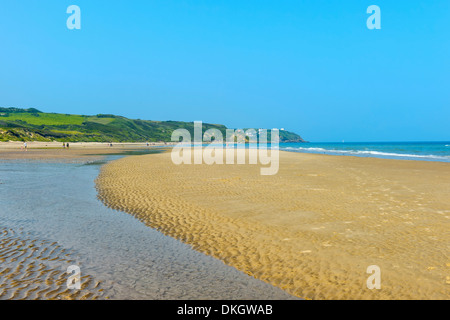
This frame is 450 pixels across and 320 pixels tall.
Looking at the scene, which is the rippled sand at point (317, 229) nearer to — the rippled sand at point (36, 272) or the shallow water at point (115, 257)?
the shallow water at point (115, 257)

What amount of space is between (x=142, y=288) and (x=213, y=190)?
37.6 ft

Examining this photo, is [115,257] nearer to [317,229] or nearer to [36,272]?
[36,272]

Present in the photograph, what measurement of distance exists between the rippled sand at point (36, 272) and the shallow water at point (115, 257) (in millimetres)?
23

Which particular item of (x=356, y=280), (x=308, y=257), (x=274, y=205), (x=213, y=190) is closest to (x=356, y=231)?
(x=308, y=257)

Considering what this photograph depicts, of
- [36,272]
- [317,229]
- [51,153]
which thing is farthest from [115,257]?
[51,153]

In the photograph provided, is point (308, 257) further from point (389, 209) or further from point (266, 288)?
point (389, 209)

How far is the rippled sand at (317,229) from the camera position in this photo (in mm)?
6348

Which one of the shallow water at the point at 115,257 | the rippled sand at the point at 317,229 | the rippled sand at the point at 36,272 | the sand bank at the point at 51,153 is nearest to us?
the rippled sand at the point at 36,272

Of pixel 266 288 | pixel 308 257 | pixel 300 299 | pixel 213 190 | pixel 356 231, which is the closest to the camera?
pixel 300 299

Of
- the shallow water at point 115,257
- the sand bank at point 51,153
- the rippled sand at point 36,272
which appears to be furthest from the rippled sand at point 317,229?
the sand bank at point 51,153

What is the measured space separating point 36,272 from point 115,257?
173 cm
